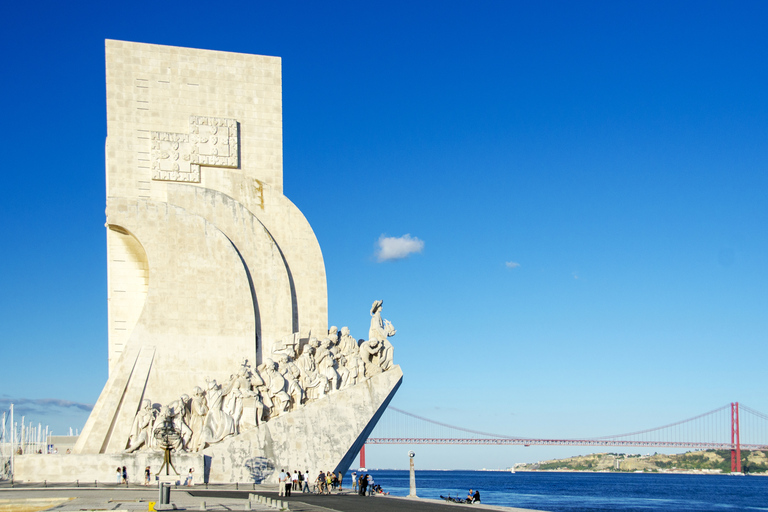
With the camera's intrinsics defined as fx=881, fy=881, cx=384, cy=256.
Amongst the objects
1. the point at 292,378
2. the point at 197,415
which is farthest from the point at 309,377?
the point at 197,415

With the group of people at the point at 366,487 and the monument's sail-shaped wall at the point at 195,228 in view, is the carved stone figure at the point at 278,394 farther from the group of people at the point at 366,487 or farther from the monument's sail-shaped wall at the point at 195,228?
the group of people at the point at 366,487

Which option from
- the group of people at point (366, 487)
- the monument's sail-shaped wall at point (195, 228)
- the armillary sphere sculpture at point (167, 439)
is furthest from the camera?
the monument's sail-shaped wall at point (195, 228)

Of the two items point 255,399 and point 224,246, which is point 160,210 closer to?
point 224,246

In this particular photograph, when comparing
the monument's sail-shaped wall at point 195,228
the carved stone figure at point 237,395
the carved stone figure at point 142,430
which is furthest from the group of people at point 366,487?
the monument's sail-shaped wall at point 195,228

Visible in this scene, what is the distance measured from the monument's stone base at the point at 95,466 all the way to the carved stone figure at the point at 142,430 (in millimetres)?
425

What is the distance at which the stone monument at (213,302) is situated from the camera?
56.0 ft

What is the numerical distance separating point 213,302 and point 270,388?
2.45 metres

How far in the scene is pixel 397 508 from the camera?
11820mm

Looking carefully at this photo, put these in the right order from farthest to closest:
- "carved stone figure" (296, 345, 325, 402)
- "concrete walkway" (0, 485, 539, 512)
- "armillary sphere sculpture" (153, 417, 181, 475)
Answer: "carved stone figure" (296, 345, 325, 402) < "armillary sphere sculpture" (153, 417, 181, 475) < "concrete walkway" (0, 485, 539, 512)

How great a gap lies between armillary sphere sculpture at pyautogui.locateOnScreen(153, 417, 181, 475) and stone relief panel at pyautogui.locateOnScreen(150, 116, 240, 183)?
5779 mm

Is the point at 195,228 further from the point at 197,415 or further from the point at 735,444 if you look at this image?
the point at 735,444

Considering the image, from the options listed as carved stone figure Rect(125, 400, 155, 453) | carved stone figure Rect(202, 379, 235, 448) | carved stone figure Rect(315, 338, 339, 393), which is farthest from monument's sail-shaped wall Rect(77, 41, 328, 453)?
carved stone figure Rect(315, 338, 339, 393)

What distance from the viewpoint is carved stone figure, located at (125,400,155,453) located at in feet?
55.5

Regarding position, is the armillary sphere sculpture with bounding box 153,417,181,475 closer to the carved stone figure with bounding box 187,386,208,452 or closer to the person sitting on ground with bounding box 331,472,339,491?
the carved stone figure with bounding box 187,386,208,452
